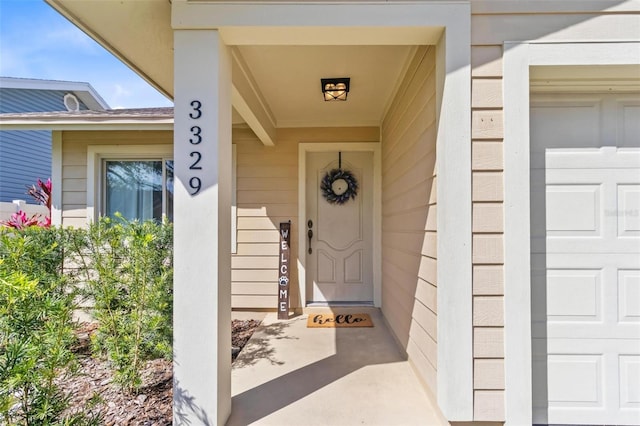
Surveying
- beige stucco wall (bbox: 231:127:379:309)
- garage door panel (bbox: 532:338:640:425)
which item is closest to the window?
beige stucco wall (bbox: 231:127:379:309)

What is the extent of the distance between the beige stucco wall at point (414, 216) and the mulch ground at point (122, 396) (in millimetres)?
1543

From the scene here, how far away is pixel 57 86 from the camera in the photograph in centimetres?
720

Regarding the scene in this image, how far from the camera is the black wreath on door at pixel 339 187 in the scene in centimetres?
395

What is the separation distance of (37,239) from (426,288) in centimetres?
288

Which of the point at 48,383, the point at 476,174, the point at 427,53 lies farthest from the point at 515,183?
the point at 48,383

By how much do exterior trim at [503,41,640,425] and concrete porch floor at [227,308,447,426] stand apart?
1.53ft

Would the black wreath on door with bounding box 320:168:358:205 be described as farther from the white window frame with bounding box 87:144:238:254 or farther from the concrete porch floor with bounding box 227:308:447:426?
the concrete porch floor with bounding box 227:308:447:426

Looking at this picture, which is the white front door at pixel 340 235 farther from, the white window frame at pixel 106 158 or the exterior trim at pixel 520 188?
the exterior trim at pixel 520 188

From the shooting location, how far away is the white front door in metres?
3.94

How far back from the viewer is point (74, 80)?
7.41 m

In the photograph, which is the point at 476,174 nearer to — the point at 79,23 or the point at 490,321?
the point at 490,321

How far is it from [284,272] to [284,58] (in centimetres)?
236

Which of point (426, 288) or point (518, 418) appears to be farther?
point (426, 288)

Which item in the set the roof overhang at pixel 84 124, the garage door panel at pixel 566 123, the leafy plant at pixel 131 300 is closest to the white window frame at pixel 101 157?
the roof overhang at pixel 84 124
